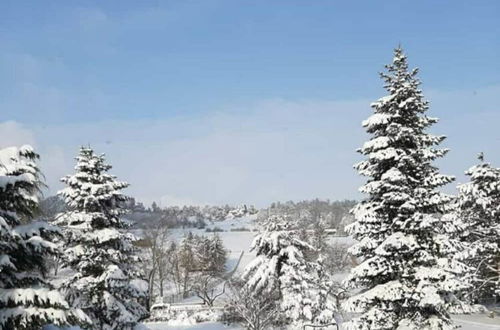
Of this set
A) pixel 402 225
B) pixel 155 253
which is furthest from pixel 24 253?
pixel 155 253

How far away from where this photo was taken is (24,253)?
32.7 ft

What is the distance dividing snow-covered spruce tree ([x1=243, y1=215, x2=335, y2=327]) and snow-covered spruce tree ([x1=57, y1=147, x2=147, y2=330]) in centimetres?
1125

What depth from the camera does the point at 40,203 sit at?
10.3 m

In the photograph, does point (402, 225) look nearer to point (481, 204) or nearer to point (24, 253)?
point (24, 253)

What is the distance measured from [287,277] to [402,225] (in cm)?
1571

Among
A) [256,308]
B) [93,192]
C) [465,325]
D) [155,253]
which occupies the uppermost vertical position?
[93,192]

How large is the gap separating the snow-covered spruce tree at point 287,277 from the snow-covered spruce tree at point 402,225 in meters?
13.6

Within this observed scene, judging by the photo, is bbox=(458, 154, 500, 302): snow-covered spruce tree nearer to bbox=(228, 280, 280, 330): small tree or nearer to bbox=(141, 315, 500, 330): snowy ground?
bbox=(141, 315, 500, 330): snowy ground

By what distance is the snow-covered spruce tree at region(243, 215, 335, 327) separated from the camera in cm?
2917

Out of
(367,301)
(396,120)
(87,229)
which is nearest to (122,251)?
(87,229)

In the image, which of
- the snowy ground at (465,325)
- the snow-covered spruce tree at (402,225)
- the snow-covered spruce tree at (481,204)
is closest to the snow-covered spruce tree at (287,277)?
the snowy ground at (465,325)

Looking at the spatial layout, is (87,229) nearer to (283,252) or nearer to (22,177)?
(22,177)

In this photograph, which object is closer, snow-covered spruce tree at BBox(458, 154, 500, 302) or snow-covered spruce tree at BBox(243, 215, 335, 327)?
snow-covered spruce tree at BBox(458, 154, 500, 302)

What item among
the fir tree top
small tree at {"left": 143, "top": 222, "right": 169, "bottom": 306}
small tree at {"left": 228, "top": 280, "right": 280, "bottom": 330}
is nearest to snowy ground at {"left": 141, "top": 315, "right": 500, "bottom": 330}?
small tree at {"left": 228, "top": 280, "right": 280, "bottom": 330}
